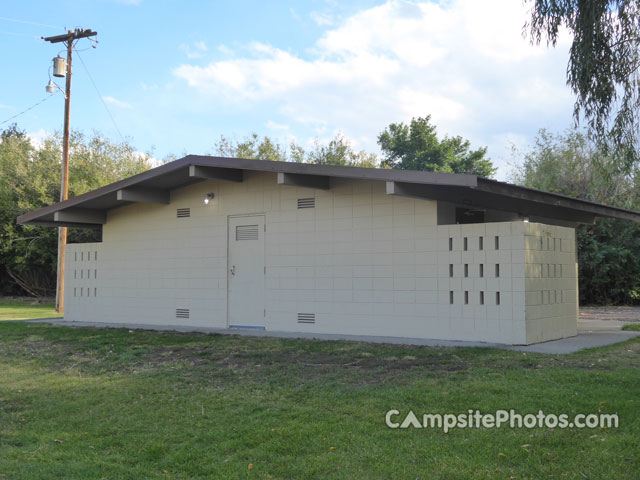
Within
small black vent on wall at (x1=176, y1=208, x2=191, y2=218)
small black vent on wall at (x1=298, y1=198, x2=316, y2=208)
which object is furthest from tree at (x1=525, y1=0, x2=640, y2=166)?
small black vent on wall at (x1=176, y1=208, x2=191, y2=218)

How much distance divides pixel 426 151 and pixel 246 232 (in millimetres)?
24787

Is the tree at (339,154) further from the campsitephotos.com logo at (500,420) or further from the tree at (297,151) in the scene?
the campsitephotos.com logo at (500,420)

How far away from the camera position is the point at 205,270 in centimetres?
1230

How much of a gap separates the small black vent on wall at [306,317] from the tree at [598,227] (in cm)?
1182

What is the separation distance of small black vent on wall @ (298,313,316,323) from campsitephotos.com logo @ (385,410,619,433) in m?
6.19

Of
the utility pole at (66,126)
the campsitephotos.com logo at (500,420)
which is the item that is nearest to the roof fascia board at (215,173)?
the campsitephotos.com logo at (500,420)

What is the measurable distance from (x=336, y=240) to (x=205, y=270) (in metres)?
3.31

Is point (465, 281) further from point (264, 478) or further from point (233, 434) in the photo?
point (264, 478)

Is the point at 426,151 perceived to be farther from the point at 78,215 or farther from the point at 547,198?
the point at 547,198

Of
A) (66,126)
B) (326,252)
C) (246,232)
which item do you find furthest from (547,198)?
(66,126)

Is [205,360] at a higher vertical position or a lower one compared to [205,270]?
lower

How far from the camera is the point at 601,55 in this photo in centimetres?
827

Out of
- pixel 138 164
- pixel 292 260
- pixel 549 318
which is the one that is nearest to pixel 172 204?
pixel 292 260

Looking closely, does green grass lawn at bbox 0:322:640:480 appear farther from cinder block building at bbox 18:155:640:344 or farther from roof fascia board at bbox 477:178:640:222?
roof fascia board at bbox 477:178:640:222
